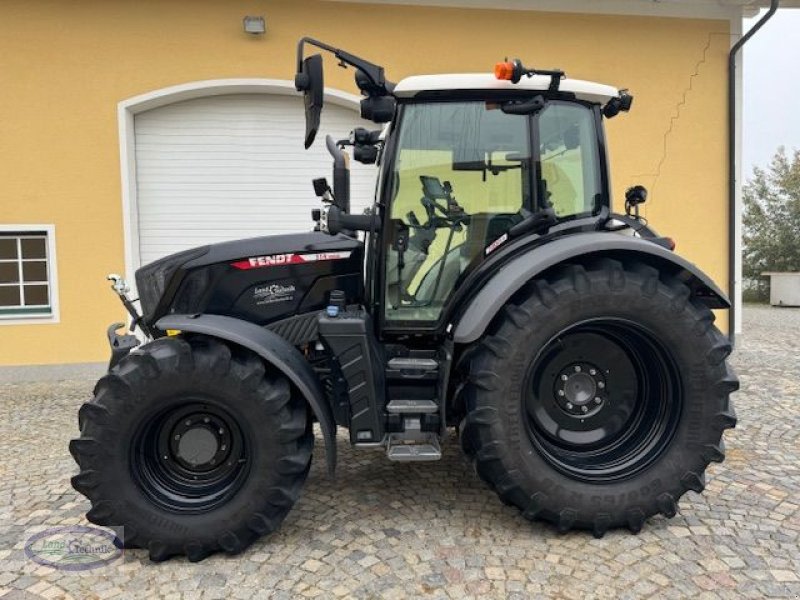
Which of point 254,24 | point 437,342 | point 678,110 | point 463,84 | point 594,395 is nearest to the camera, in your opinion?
point 463,84

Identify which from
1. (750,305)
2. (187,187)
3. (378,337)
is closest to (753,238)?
(750,305)

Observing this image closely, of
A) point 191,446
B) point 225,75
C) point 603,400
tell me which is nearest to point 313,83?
point 191,446

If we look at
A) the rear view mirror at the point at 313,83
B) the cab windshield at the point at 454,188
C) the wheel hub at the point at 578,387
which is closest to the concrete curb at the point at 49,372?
the cab windshield at the point at 454,188

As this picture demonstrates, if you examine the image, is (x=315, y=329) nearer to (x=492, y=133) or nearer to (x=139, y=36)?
(x=492, y=133)

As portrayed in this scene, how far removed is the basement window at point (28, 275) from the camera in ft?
21.4

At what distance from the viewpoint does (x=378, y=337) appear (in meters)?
3.11

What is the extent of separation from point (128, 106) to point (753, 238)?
18.4m

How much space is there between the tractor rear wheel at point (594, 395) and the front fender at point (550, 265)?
70 mm

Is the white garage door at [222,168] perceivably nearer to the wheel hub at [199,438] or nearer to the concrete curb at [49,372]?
the concrete curb at [49,372]

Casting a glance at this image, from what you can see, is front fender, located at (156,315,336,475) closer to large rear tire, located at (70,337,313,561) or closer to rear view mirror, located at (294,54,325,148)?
large rear tire, located at (70,337,313,561)

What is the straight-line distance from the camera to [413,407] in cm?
297

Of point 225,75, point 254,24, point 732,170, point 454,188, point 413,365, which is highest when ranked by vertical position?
point 254,24

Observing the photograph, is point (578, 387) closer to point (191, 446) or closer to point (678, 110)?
point (191, 446)

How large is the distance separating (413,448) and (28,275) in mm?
5650
